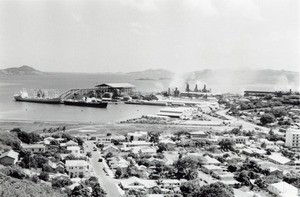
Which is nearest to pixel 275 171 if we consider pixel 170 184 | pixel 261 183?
pixel 261 183

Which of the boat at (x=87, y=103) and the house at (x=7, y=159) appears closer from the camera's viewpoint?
the house at (x=7, y=159)

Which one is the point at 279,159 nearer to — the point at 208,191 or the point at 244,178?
the point at 244,178

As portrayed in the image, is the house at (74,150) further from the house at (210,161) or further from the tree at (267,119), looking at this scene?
the tree at (267,119)

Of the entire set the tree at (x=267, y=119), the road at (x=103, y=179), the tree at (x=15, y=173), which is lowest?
the road at (x=103, y=179)

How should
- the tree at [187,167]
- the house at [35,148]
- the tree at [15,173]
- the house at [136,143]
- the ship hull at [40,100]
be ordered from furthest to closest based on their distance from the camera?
the ship hull at [40,100] → the house at [136,143] → the house at [35,148] → the tree at [187,167] → the tree at [15,173]

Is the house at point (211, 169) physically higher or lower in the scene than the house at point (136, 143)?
lower

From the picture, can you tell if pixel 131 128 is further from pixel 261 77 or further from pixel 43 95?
pixel 261 77

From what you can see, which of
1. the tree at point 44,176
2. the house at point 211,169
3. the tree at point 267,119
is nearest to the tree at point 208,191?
the house at point 211,169

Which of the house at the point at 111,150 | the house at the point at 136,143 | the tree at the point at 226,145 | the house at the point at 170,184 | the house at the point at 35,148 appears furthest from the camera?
the house at the point at 136,143

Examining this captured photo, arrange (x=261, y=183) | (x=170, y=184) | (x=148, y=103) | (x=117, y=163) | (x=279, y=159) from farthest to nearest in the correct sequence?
(x=148, y=103), (x=279, y=159), (x=117, y=163), (x=261, y=183), (x=170, y=184)
